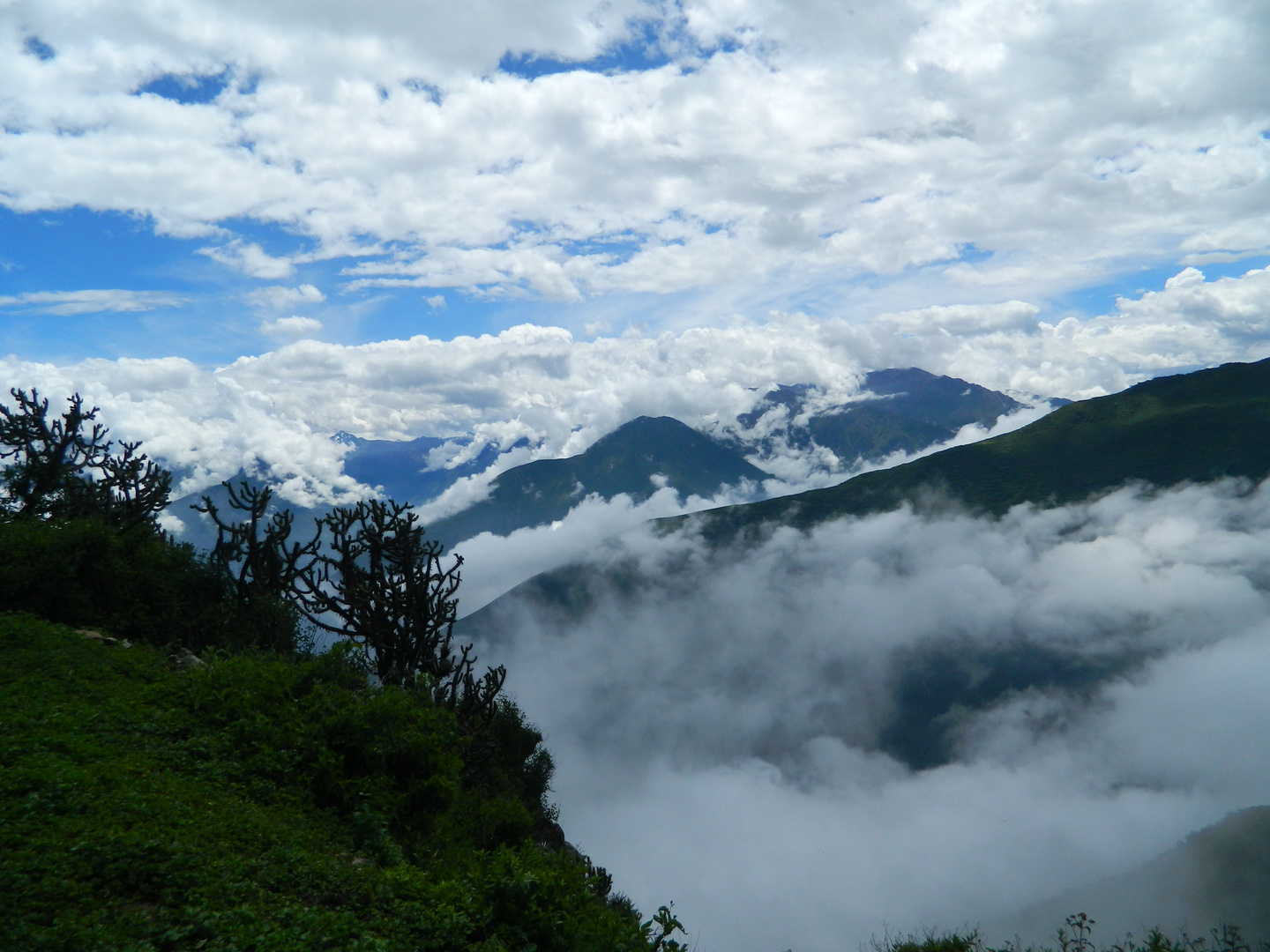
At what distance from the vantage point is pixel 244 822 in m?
9.33

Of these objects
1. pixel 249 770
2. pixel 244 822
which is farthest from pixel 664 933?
pixel 249 770

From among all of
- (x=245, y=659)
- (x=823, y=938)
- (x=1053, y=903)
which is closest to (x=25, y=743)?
(x=245, y=659)

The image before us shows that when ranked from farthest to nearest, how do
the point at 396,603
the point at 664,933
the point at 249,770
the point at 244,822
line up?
the point at 396,603, the point at 249,770, the point at 664,933, the point at 244,822

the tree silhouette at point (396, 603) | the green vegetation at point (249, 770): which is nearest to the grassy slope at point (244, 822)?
the green vegetation at point (249, 770)

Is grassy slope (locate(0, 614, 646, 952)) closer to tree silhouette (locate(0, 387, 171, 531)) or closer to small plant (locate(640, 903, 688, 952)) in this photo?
small plant (locate(640, 903, 688, 952))

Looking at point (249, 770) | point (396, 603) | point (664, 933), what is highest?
point (396, 603)

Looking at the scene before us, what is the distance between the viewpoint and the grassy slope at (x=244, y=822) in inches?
280

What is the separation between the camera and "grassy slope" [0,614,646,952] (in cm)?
712

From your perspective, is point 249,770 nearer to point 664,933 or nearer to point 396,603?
point 664,933

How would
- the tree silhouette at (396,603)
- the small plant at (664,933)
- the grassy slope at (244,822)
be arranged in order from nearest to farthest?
the grassy slope at (244,822) → the small plant at (664,933) → the tree silhouette at (396,603)

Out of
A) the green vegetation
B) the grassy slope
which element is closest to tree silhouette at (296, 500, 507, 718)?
the green vegetation

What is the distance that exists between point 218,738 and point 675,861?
196 meters

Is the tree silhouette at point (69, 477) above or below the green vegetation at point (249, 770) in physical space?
above

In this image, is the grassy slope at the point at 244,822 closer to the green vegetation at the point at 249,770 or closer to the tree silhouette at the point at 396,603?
the green vegetation at the point at 249,770
